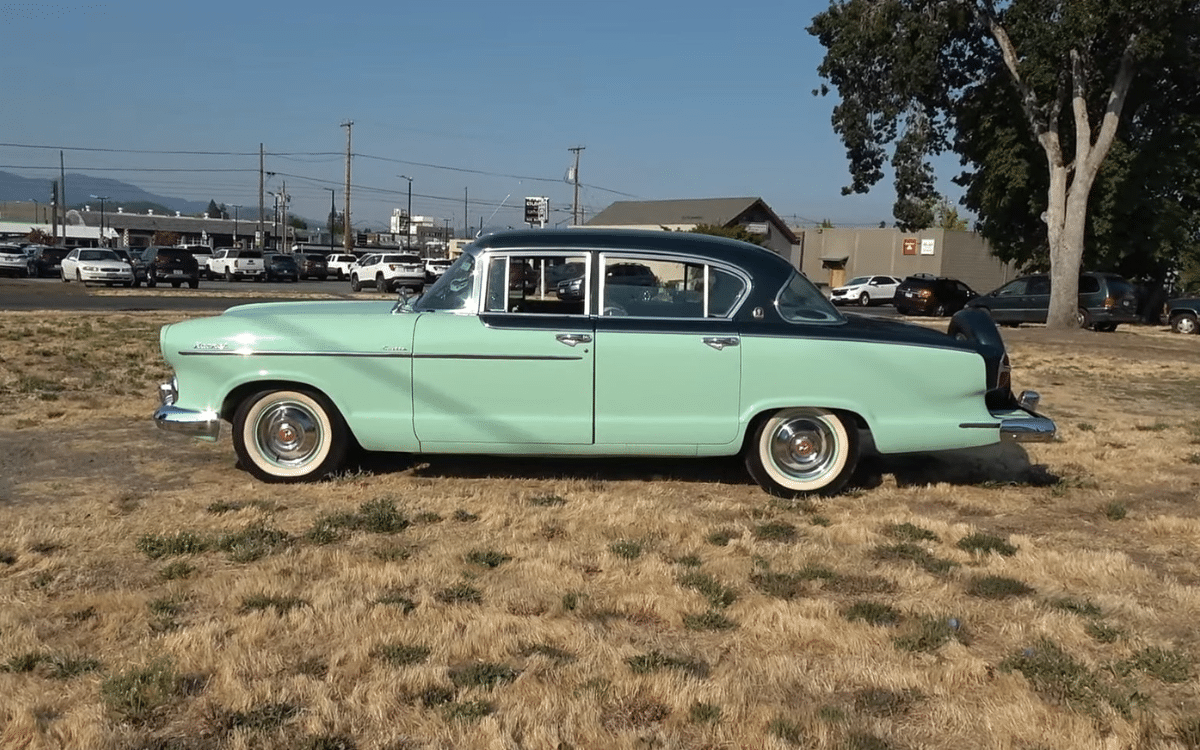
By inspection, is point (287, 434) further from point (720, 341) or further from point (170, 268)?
point (170, 268)

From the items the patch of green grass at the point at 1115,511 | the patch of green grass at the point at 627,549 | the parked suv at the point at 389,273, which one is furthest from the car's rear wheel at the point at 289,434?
the parked suv at the point at 389,273

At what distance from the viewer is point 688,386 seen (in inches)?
250

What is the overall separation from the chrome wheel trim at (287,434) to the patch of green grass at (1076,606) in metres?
4.11

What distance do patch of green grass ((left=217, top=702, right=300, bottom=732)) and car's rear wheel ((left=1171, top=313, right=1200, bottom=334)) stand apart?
26.6 metres

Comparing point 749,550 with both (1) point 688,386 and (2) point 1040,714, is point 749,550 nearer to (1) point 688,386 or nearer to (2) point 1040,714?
(1) point 688,386

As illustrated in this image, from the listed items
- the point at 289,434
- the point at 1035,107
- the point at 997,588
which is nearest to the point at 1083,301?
the point at 1035,107

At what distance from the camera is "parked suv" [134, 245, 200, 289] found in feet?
128

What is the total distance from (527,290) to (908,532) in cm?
258

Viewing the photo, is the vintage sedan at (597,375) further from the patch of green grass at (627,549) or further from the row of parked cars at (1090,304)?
the row of parked cars at (1090,304)

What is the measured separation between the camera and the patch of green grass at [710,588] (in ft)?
15.0

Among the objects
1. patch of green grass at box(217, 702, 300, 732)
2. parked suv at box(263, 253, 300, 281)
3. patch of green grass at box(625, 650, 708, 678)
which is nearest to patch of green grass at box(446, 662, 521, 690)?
patch of green grass at box(625, 650, 708, 678)

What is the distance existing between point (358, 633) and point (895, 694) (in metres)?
1.96

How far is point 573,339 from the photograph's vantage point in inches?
249

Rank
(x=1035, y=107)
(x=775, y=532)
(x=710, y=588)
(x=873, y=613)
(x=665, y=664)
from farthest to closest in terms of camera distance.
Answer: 1. (x=1035, y=107)
2. (x=775, y=532)
3. (x=710, y=588)
4. (x=873, y=613)
5. (x=665, y=664)
